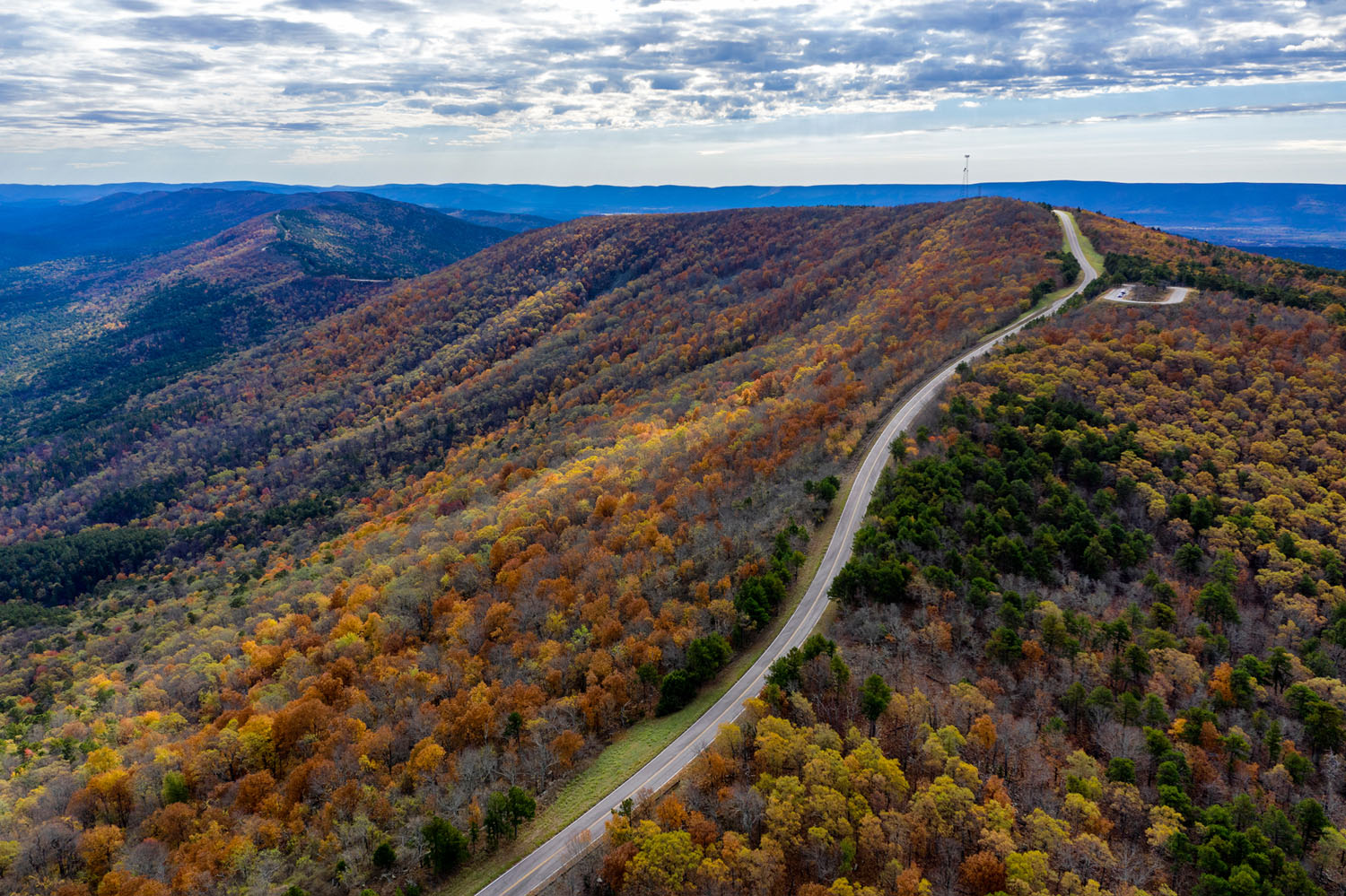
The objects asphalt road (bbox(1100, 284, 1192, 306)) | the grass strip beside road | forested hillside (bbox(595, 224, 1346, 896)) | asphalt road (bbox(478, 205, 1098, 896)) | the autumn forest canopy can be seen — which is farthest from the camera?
asphalt road (bbox(1100, 284, 1192, 306))

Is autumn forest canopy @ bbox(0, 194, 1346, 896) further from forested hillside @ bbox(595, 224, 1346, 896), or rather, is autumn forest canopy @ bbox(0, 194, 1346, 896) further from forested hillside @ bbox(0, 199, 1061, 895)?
forested hillside @ bbox(0, 199, 1061, 895)

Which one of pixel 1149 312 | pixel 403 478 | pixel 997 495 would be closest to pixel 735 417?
pixel 997 495

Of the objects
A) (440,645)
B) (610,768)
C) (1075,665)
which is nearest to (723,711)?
(610,768)

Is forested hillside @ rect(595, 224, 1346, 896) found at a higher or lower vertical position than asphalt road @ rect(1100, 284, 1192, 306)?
lower

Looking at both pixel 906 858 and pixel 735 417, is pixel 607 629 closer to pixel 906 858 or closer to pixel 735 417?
pixel 906 858

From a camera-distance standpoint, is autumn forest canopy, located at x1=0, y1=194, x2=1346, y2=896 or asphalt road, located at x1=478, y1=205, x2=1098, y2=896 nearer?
autumn forest canopy, located at x1=0, y1=194, x2=1346, y2=896

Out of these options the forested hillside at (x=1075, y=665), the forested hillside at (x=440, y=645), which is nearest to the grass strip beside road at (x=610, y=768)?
the forested hillside at (x=440, y=645)

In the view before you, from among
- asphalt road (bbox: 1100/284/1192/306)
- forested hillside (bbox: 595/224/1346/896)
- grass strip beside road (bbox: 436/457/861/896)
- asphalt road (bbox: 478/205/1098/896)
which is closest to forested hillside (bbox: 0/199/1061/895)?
grass strip beside road (bbox: 436/457/861/896)
